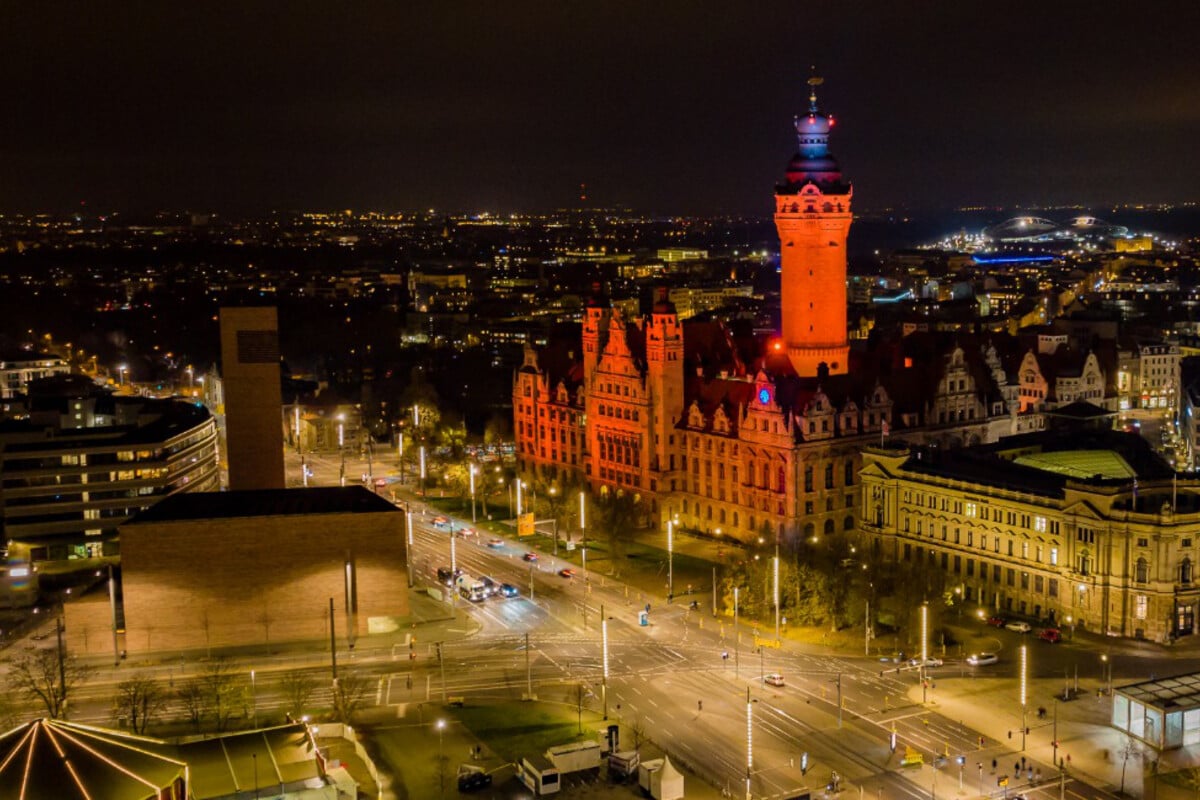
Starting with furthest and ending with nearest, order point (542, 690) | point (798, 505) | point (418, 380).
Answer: point (418, 380)
point (798, 505)
point (542, 690)

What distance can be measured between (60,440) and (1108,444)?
8503 cm

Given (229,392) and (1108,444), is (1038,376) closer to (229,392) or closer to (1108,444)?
(1108,444)

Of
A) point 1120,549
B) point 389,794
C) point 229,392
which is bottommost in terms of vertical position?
point 389,794

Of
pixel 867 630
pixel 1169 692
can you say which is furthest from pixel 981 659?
pixel 1169 692

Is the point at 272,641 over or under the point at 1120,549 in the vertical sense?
under

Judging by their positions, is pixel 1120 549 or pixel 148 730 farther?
pixel 1120 549

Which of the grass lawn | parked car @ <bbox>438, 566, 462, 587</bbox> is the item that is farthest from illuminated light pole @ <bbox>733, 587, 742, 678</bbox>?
parked car @ <bbox>438, 566, 462, 587</bbox>

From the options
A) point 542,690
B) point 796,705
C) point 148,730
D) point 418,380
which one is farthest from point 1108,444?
point 418,380

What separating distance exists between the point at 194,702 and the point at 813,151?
253ft

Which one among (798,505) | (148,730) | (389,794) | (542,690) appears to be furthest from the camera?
(798,505)

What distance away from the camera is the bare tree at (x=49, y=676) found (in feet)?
245

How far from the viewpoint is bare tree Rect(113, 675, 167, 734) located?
72562 mm

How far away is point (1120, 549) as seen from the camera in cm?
8469

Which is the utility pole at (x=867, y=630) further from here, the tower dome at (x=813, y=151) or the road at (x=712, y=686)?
the tower dome at (x=813, y=151)
